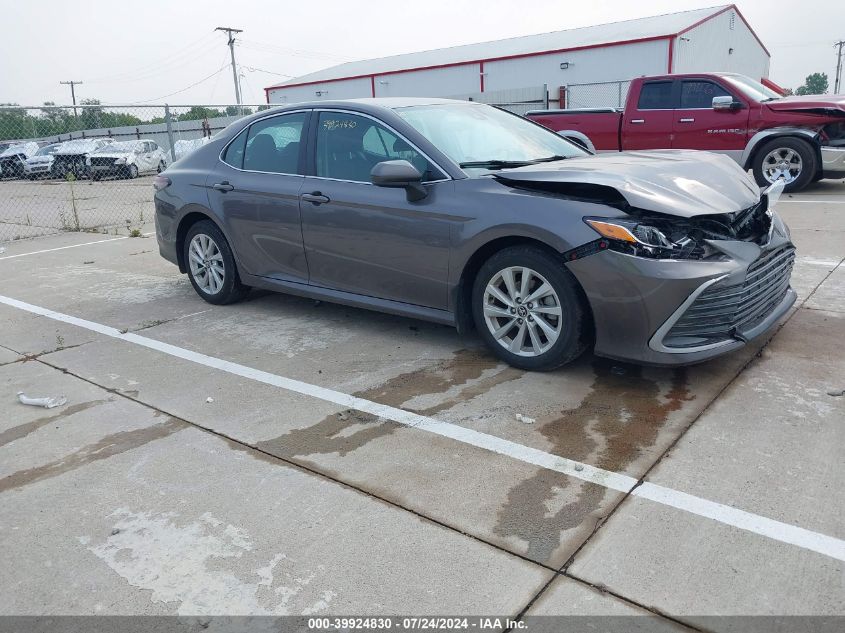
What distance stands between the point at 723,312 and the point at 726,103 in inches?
338

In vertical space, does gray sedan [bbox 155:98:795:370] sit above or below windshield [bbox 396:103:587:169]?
below

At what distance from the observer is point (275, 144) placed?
5551 millimetres

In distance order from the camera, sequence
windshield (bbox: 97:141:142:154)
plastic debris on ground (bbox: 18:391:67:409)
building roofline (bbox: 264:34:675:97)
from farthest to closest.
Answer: building roofline (bbox: 264:34:675:97) → windshield (bbox: 97:141:142:154) → plastic debris on ground (bbox: 18:391:67:409)

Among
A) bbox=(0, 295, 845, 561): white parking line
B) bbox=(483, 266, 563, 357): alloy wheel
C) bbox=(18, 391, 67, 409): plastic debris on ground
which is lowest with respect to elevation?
bbox=(0, 295, 845, 561): white parking line

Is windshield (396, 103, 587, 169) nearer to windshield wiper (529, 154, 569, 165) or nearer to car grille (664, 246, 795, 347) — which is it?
windshield wiper (529, 154, 569, 165)

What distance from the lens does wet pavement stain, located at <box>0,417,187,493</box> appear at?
339cm

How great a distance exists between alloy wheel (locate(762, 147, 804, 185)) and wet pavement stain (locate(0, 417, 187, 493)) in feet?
32.7

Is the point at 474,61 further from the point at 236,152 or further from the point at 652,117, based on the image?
the point at 236,152

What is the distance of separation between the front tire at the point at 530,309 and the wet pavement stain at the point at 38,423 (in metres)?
2.33

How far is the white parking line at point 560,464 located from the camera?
264 cm

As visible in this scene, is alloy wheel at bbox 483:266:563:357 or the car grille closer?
the car grille

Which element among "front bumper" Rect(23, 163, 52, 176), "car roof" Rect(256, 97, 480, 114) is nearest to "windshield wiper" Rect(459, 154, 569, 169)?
"car roof" Rect(256, 97, 480, 114)

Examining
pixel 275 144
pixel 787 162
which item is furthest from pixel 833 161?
pixel 275 144

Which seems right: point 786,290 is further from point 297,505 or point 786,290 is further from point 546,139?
point 297,505
